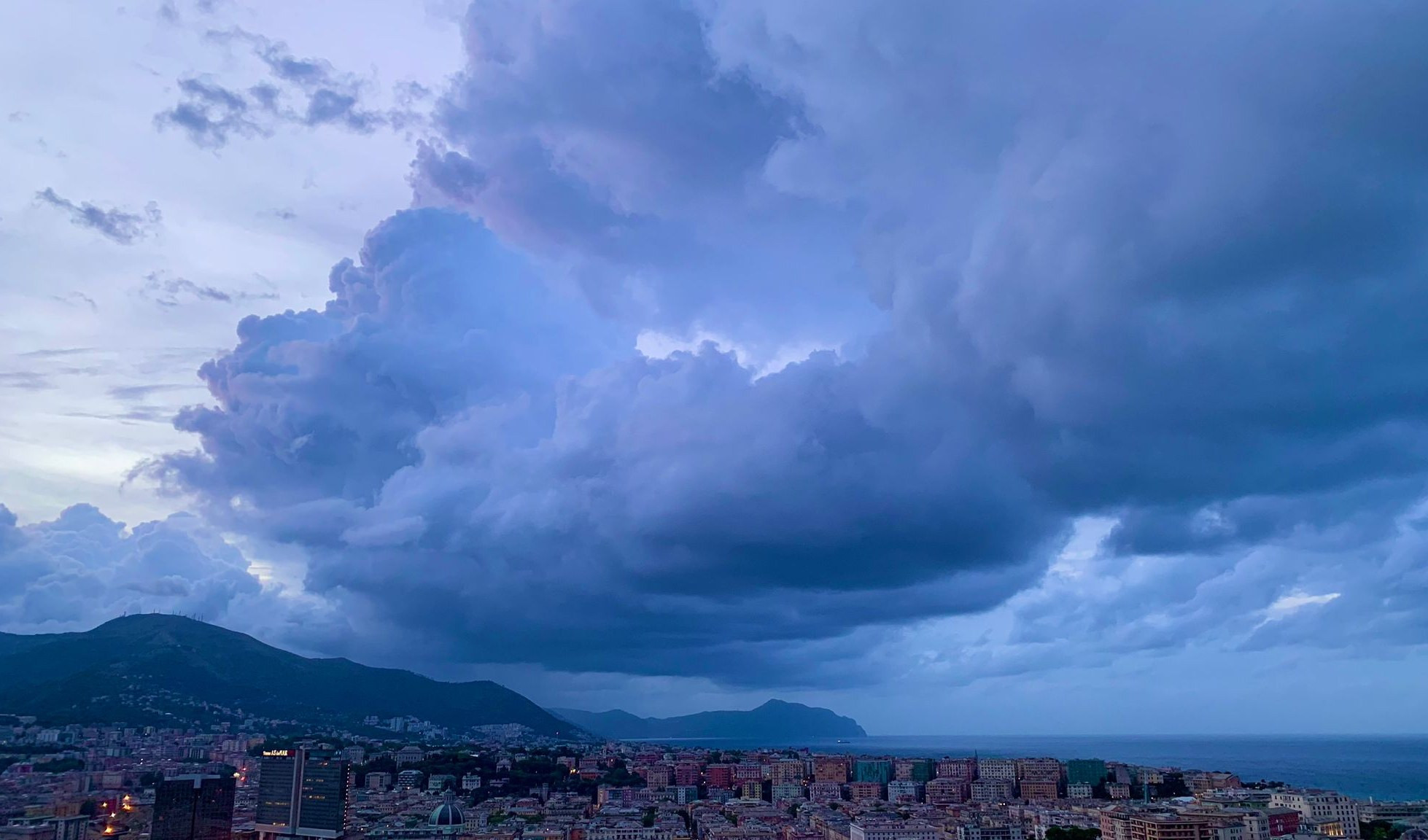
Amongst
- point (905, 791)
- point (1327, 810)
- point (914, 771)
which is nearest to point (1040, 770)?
point (905, 791)

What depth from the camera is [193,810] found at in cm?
6303

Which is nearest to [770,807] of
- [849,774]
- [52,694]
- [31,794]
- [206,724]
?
[849,774]

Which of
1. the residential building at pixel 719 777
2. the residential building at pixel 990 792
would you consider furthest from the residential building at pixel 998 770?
the residential building at pixel 719 777

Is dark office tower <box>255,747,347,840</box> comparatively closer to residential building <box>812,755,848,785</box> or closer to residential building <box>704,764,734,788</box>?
residential building <box>704,764,734,788</box>

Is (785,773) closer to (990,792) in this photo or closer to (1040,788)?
(990,792)

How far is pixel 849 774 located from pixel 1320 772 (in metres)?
73.2

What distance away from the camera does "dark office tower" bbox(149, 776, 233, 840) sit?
6162 centimetres

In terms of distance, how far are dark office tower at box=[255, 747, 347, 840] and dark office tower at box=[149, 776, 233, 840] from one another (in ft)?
7.68

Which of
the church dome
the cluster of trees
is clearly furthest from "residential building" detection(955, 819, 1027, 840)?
the church dome

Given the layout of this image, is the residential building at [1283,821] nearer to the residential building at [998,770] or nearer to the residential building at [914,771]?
the residential building at [998,770]

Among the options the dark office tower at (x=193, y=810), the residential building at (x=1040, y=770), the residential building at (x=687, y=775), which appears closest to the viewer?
the dark office tower at (x=193, y=810)

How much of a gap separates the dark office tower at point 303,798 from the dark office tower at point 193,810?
7.68ft

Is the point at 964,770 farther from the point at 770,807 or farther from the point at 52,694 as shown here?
the point at 52,694

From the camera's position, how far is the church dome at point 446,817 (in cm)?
7419
